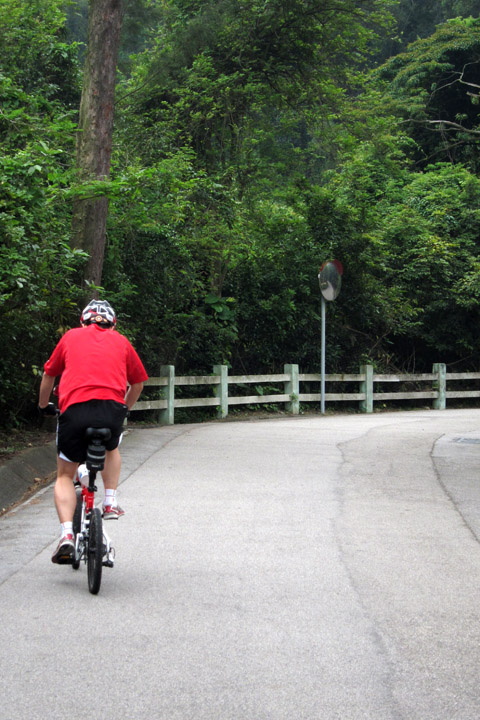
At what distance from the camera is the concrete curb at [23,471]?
9.14 meters

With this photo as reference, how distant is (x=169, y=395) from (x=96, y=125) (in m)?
5.60

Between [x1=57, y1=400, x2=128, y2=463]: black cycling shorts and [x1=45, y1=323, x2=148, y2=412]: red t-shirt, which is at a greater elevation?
[x1=45, y1=323, x2=148, y2=412]: red t-shirt

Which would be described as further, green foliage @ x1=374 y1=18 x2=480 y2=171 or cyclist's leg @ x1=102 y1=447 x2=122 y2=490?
green foliage @ x1=374 y1=18 x2=480 y2=171

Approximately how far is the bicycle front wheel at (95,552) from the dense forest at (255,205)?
8.62 m

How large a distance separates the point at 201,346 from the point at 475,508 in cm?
1157

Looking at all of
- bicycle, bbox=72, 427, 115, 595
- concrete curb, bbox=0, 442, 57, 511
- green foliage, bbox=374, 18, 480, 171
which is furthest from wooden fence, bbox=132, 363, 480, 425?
green foliage, bbox=374, 18, 480, 171

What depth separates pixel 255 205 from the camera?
76.6 ft

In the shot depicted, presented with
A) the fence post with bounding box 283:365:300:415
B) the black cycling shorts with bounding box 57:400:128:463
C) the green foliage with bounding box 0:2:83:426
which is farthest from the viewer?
the fence post with bounding box 283:365:300:415

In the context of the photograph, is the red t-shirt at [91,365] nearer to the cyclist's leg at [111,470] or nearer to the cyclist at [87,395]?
the cyclist at [87,395]

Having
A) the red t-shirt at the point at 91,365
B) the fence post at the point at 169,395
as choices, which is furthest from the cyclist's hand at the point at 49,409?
the fence post at the point at 169,395

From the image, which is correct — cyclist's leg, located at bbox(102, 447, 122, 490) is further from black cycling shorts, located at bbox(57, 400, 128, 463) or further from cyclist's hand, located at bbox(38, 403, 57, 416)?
cyclist's hand, located at bbox(38, 403, 57, 416)

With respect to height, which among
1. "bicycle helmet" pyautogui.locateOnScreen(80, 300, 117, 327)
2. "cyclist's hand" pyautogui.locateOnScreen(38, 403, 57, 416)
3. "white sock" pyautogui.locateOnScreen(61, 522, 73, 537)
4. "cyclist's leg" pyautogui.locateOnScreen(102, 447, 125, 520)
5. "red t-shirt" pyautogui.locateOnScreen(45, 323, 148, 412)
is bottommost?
"white sock" pyautogui.locateOnScreen(61, 522, 73, 537)

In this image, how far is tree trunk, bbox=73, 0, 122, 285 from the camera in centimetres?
1423

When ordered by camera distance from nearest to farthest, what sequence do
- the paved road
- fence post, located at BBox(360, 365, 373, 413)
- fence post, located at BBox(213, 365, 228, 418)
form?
the paved road < fence post, located at BBox(213, 365, 228, 418) < fence post, located at BBox(360, 365, 373, 413)
